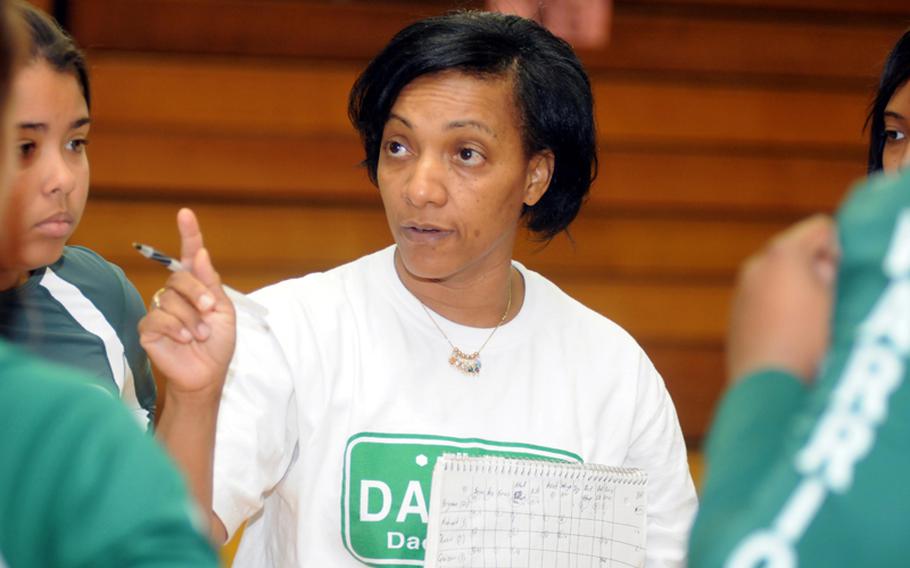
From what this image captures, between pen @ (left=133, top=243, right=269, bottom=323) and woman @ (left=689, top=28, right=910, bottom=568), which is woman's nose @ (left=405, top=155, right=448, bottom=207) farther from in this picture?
woman @ (left=689, top=28, right=910, bottom=568)

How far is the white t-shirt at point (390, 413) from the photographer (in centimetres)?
172

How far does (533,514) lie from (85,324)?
750mm

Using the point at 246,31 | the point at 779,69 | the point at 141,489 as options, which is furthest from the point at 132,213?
the point at 141,489

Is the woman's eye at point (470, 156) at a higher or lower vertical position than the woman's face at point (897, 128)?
lower

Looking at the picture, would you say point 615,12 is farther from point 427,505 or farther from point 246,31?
point 427,505

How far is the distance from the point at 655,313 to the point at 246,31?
1971 mm

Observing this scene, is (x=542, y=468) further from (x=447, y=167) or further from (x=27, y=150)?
(x=27, y=150)

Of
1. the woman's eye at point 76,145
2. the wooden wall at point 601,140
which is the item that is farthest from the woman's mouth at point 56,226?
the wooden wall at point 601,140

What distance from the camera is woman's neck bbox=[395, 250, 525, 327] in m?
1.98

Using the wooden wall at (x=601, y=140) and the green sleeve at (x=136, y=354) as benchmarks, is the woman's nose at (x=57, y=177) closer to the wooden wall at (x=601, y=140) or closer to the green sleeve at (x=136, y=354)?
the green sleeve at (x=136, y=354)

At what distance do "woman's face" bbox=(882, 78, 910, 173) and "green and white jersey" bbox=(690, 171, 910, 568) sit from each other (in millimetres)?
1227

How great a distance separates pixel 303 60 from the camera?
464 cm

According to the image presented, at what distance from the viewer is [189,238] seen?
134cm

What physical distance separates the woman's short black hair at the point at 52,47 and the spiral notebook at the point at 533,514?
0.82 m
